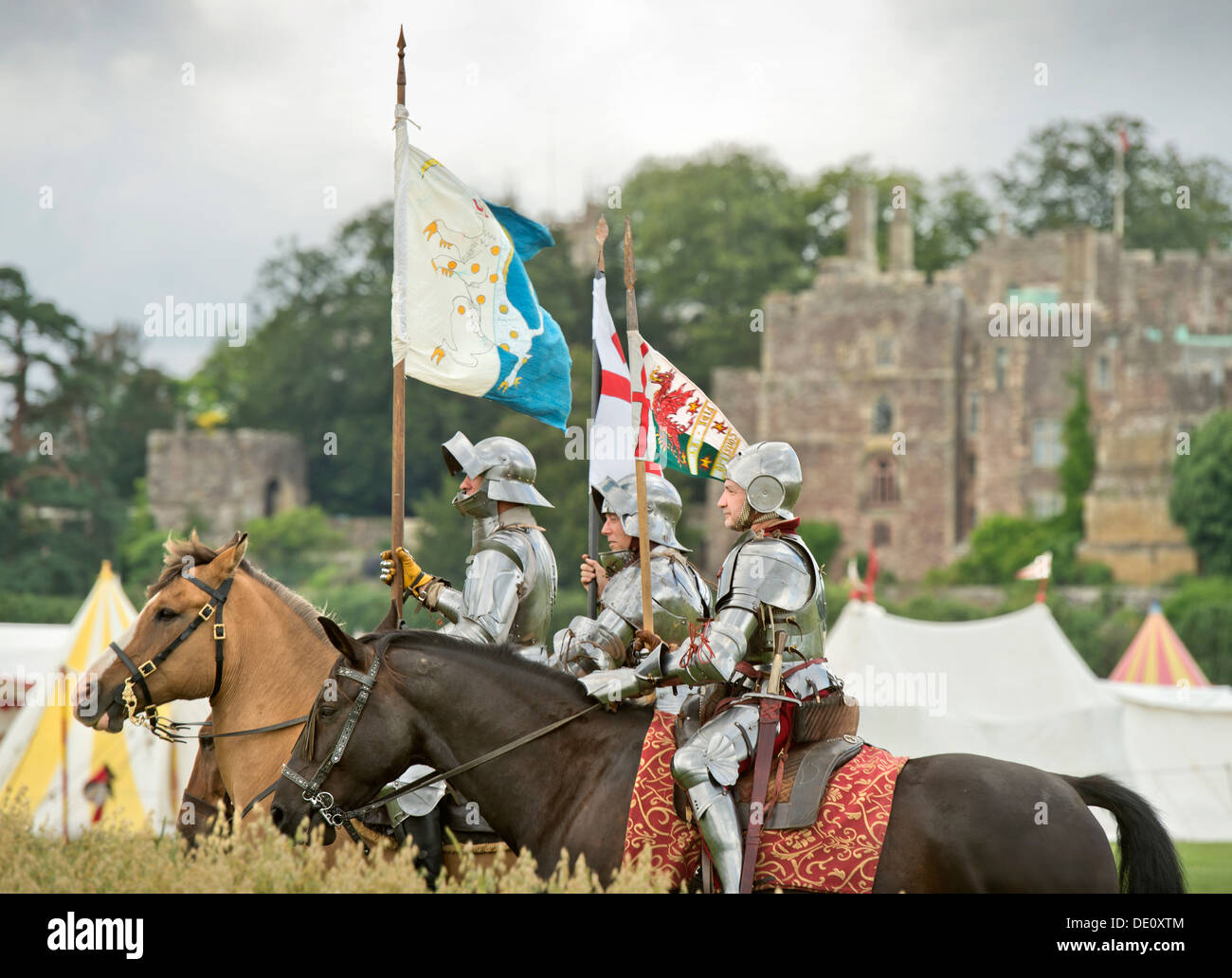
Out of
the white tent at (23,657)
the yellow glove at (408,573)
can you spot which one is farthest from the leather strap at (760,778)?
the white tent at (23,657)

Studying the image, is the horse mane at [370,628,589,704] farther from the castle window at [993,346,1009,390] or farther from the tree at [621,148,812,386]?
the tree at [621,148,812,386]

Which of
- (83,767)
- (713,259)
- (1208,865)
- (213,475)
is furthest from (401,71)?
(213,475)

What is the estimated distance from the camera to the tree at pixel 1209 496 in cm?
6525

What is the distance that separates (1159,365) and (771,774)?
6931 cm

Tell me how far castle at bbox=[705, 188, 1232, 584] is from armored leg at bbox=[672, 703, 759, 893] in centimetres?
6308

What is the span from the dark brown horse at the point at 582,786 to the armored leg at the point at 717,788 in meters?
0.43

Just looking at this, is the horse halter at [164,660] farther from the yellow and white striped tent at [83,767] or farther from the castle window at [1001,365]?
the castle window at [1001,365]

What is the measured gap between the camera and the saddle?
7.26m

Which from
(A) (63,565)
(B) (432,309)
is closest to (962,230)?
(A) (63,565)

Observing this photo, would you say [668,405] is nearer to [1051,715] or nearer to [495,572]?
[495,572]

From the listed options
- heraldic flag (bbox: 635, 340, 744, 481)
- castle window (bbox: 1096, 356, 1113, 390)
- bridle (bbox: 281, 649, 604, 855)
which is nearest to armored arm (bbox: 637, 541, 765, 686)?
bridle (bbox: 281, 649, 604, 855)

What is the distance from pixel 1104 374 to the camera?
73188 millimetres

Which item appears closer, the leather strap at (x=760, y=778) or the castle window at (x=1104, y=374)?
the leather strap at (x=760, y=778)
